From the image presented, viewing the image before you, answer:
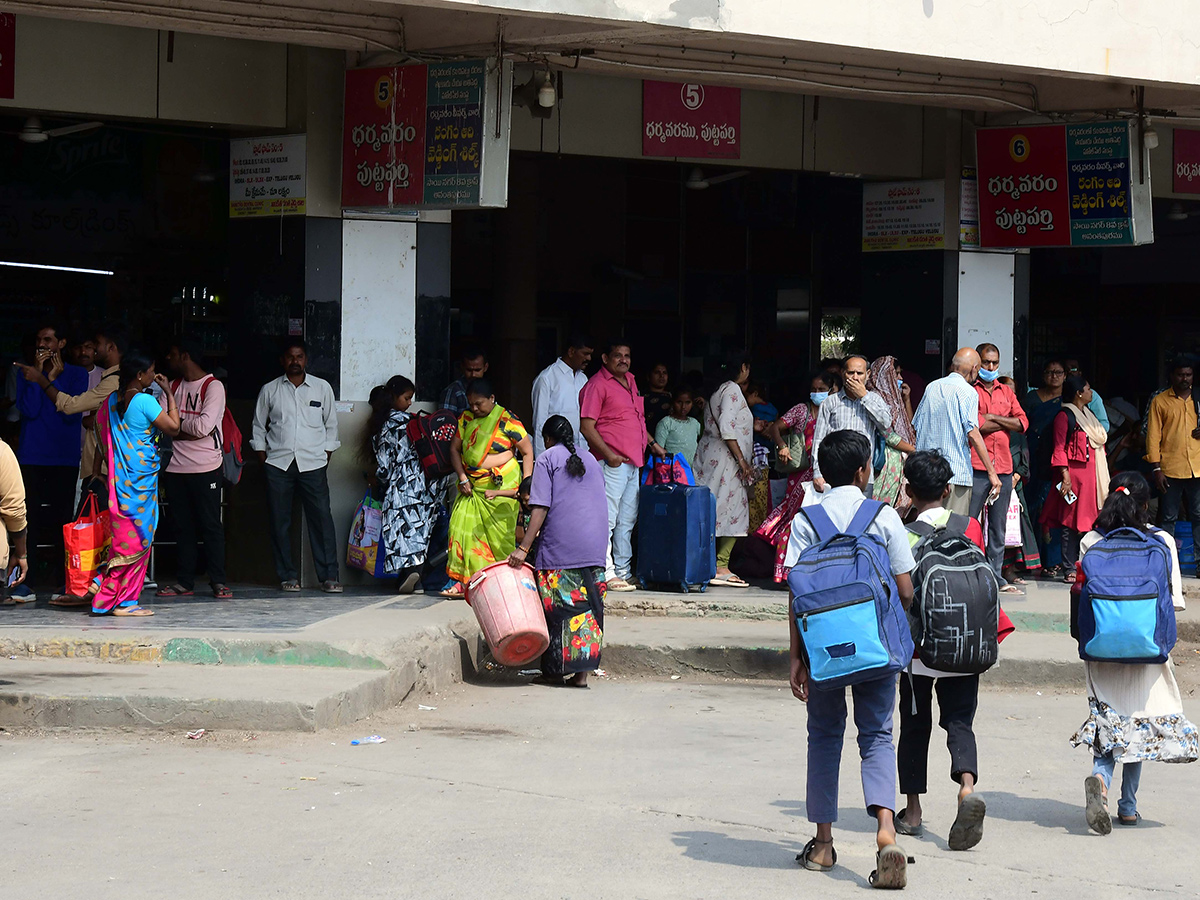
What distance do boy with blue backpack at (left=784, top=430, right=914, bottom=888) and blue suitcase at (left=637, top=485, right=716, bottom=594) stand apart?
562cm

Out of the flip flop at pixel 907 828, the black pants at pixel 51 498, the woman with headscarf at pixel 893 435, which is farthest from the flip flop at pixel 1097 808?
the black pants at pixel 51 498

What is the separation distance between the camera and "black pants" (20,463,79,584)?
1040cm

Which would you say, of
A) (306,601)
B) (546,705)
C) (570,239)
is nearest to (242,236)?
(306,601)

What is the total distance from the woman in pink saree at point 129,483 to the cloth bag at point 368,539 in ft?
5.98

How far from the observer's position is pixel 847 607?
16.4ft

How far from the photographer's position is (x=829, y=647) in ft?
16.4

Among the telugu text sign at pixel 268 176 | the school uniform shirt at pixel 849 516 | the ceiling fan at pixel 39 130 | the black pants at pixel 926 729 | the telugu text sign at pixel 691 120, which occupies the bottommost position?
the black pants at pixel 926 729

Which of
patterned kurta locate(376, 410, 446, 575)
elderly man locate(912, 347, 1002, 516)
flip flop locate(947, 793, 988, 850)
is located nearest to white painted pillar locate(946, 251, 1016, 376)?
elderly man locate(912, 347, 1002, 516)

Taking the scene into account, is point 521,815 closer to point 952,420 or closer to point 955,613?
point 955,613

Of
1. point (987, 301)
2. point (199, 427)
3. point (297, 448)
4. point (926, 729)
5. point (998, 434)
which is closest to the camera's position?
point (926, 729)

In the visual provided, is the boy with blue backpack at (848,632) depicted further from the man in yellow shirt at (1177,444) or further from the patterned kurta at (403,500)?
the man in yellow shirt at (1177,444)

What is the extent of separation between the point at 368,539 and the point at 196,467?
1.34 meters

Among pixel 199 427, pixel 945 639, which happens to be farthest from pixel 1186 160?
pixel 945 639

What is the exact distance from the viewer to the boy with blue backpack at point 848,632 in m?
4.98
